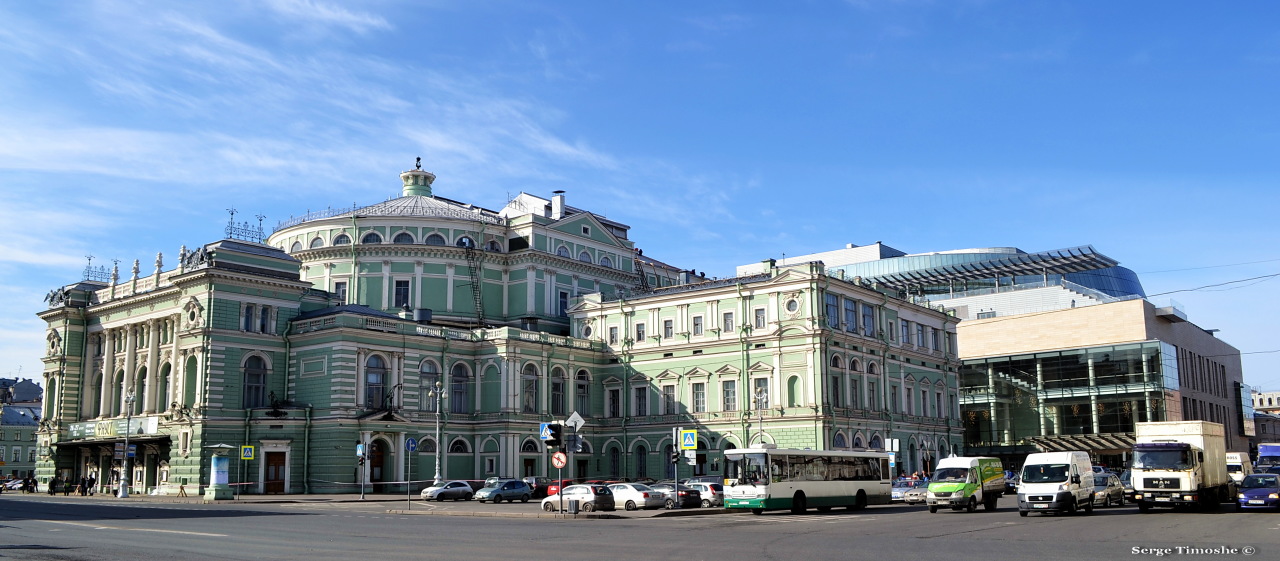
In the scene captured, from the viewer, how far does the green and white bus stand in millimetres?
42562

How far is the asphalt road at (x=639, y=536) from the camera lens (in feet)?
76.4

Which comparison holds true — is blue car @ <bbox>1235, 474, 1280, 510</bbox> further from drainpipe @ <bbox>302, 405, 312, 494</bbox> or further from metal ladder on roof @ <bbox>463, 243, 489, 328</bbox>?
metal ladder on roof @ <bbox>463, 243, 489, 328</bbox>

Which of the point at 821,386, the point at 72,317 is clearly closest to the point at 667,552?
the point at 821,386

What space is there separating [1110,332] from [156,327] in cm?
7917

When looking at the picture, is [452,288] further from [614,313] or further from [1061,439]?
[1061,439]

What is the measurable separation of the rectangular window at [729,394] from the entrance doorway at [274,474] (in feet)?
92.2

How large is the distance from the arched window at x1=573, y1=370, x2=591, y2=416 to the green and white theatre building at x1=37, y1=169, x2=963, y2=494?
171 millimetres

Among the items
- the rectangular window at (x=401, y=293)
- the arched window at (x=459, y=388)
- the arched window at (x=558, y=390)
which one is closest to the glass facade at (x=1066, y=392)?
the arched window at (x=558, y=390)

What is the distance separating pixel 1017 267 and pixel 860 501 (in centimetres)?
8347

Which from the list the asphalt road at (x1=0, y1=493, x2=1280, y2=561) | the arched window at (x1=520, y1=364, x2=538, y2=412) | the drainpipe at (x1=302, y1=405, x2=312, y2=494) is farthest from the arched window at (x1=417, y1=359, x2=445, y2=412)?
the asphalt road at (x1=0, y1=493, x2=1280, y2=561)

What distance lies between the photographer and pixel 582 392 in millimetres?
78500

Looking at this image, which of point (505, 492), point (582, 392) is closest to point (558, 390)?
point (582, 392)

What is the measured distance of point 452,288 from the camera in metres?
82.2

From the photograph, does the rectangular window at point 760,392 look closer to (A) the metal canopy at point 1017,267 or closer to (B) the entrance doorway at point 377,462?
(B) the entrance doorway at point 377,462
